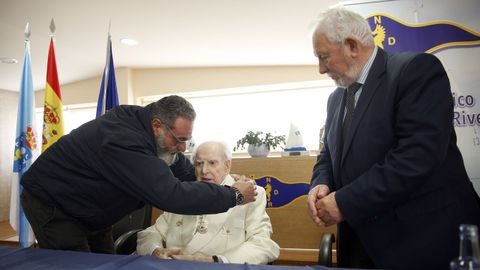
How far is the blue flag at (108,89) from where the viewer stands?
3734mm

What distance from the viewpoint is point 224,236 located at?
1.92m

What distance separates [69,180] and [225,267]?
3.15 ft

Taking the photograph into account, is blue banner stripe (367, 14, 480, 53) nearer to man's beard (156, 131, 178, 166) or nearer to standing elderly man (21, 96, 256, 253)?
standing elderly man (21, 96, 256, 253)

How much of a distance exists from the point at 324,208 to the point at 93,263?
84 cm

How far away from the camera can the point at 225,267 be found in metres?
1.12

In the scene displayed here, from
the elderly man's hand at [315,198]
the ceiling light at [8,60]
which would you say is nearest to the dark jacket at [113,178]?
the elderly man's hand at [315,198]

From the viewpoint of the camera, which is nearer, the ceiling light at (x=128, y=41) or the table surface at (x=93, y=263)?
the table surface at (x=93, y=263)

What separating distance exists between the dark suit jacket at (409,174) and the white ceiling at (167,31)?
1.81 meters

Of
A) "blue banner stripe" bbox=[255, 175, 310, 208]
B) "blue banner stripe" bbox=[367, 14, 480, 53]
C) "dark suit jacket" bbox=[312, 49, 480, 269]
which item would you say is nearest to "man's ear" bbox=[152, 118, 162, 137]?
"dark suit jacket" bbox=[312, 49, 480, 269]

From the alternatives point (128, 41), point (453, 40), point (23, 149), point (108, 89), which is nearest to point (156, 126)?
point (453, 40)

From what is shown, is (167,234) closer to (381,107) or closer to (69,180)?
(69,180)

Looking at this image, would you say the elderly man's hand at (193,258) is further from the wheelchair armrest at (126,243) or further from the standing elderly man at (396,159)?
the standing elderly man at (396,159)

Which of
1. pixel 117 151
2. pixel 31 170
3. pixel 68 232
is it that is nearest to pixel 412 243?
pixel 117 151

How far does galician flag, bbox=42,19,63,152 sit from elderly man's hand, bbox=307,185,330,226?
9.85 ft
